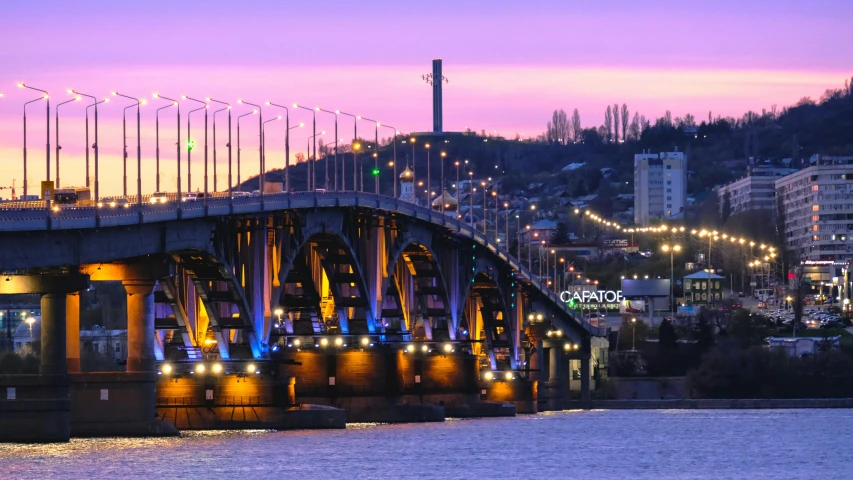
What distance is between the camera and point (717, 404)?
166375 millimetres

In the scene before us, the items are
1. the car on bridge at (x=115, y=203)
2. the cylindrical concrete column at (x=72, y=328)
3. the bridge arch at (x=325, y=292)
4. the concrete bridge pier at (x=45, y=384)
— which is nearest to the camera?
the concrete bridge pier at (x=45, y=384)

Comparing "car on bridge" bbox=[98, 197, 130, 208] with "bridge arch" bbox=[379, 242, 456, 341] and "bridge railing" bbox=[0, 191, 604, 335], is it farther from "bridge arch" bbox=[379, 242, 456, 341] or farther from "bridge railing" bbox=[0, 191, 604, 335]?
"bridge arch" bbox=[379, 242, 456, 341]

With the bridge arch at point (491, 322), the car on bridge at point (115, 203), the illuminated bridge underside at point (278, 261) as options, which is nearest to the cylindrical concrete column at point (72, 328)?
the illuminated bridge underside at point (278, 261)

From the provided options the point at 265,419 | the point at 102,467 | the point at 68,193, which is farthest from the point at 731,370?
the point at 102,467

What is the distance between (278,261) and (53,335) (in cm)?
2282

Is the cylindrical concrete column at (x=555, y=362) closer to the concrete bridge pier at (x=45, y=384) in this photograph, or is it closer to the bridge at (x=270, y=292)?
the bridge at (x=270, y=292)

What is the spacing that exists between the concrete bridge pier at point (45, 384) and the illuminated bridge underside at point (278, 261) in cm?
83

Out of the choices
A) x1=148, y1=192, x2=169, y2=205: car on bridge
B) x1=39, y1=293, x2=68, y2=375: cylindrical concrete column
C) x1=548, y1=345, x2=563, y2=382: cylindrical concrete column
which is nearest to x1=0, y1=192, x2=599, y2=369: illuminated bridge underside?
x1=148, y1=192, x2=169, y2=205: car on bridge

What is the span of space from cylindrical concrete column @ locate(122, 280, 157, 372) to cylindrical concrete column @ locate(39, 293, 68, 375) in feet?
20.4

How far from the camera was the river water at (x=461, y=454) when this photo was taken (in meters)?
83.8

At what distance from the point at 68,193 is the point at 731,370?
8961 centimetres

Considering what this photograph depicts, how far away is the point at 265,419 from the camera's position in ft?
358

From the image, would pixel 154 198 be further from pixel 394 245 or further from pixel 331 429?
pixel 394 245

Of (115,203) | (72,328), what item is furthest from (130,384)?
(115,203)
